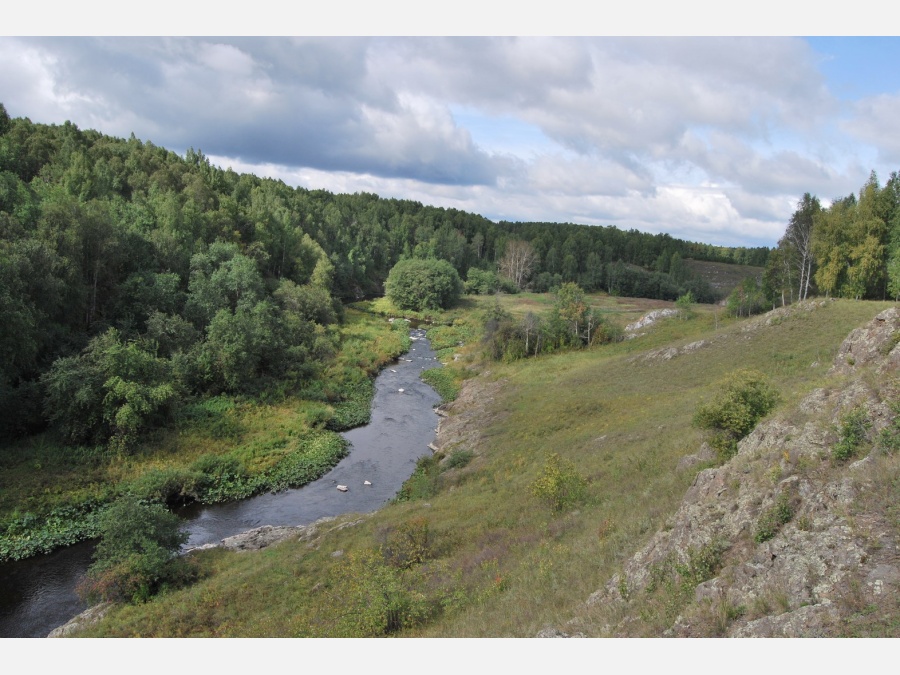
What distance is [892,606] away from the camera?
8.73 meters

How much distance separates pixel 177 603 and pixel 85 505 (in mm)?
14935

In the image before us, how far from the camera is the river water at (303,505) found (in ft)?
78.3

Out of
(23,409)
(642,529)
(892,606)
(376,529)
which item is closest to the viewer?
(892,606)

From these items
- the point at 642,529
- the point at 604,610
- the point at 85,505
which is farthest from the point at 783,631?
the point at 85,505

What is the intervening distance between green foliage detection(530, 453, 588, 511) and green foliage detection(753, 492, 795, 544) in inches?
478

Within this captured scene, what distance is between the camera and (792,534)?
11734 millimetres

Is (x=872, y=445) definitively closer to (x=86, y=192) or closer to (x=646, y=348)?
(x=646, y=348)

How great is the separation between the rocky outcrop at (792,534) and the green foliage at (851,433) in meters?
0.14

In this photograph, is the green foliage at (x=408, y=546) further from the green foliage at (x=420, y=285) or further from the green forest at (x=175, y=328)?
the green foliage at (x=420, y=285)

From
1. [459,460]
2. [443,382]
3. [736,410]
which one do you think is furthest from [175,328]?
[736,410]

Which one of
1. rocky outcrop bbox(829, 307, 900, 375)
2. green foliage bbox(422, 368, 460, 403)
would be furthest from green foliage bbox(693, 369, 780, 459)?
green foliage bbox(422, 368, 460, 403)

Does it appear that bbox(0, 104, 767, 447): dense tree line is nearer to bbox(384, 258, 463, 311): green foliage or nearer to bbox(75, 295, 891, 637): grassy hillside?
bbox(384, 258, 463, 311): green foliage

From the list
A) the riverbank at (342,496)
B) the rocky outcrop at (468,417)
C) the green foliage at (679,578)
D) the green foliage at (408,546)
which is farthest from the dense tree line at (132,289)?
the green foliage at (679,578)

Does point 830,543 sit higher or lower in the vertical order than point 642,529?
higher
